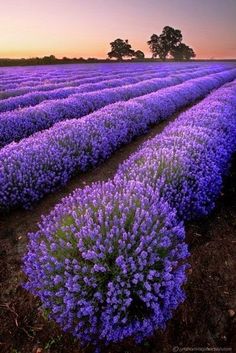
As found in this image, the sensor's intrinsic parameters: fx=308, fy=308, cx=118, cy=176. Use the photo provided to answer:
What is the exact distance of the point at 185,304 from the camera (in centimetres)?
257

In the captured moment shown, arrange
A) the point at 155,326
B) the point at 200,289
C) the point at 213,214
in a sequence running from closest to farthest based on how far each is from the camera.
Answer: the point at 155,326
the point at 200,289
the point at 213,214

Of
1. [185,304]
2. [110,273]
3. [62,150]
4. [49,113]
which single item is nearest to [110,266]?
[110,273]

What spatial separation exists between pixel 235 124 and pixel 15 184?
4158 mm

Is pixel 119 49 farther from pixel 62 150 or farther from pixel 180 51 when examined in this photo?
pixel 62 150

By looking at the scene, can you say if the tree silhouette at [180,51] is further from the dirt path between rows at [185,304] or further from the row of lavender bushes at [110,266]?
the row of lavender bushes at [110,266]

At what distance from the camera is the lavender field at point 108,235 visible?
2.08m

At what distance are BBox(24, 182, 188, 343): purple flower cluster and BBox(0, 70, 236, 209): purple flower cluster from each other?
5.67 feet

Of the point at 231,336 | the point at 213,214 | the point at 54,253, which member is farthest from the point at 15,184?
the point at 231,336

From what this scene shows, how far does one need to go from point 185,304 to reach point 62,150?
3.06 m

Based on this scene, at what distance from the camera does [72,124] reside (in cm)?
568

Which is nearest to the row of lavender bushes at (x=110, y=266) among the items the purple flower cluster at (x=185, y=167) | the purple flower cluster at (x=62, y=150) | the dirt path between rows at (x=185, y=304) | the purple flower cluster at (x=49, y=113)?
the dirt path between rows at (x=185, y=304)

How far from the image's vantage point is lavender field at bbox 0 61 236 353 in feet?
6.81

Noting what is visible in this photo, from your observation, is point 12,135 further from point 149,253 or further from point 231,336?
point 231,336

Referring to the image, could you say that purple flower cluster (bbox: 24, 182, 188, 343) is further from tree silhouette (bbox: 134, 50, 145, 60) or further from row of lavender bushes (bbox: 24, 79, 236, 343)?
tree silhouette (bbox: 134, 50, 145, 60)
